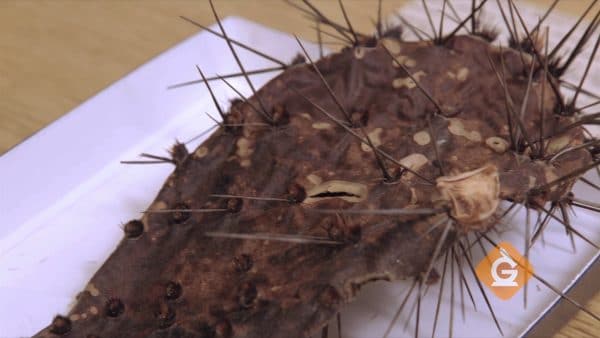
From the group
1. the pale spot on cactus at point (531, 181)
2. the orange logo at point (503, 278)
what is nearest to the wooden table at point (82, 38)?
the orange logo at point (503, 278)

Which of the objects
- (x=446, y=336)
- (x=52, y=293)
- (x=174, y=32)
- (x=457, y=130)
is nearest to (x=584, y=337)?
(x=446, y=336)

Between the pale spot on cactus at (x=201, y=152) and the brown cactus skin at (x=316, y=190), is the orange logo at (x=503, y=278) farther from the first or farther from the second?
the pale spot on cactus at (x=201, y=152)

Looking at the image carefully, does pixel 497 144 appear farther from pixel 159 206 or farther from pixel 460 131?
pixel 159 206

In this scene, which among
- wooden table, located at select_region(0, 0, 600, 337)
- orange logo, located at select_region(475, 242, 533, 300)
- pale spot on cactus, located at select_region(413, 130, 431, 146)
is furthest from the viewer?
wooden table, located at select_region(0, 0, 600, 337)

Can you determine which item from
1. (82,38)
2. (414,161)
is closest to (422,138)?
(414,161)

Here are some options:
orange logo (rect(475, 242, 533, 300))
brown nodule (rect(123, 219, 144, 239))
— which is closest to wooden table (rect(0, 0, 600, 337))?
brown nodule (rect(123, 219, 144, 239))

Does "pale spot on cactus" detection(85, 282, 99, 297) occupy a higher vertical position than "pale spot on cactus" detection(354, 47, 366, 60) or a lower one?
lower

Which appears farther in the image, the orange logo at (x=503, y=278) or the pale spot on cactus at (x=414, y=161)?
the orange logo at (x=503, y=278)

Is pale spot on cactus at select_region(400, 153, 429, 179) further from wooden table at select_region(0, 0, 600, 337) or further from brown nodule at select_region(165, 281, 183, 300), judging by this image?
wooden table at select_region(0, 0, 600, 337)
